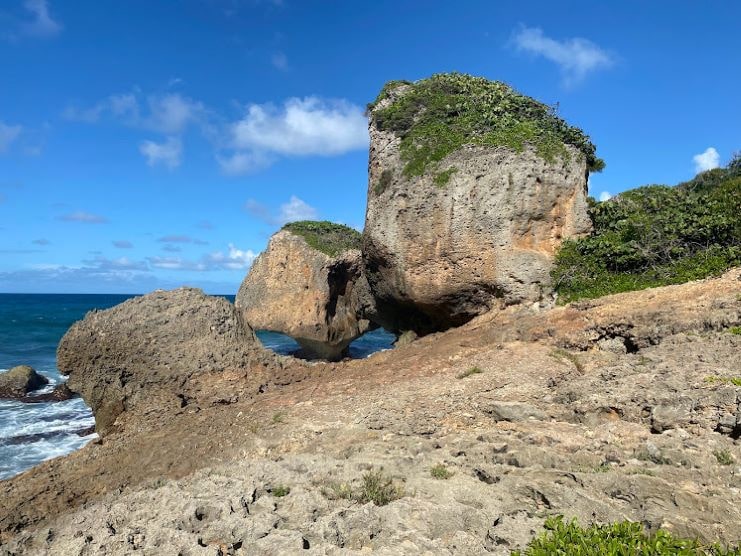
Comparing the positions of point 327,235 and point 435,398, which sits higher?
point 327,235

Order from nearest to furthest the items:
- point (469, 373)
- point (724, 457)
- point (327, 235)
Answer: point (724, 457) < point (469, 373) < point (327, 235)

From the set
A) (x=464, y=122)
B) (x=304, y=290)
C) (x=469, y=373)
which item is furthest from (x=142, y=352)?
(x=304, y=290)

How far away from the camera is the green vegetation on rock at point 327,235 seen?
28.5 meters

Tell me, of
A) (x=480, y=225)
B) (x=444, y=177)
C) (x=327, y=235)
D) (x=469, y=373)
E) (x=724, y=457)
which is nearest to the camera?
(x=724, y=457)

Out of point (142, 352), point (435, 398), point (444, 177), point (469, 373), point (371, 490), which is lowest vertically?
point (371, 490)

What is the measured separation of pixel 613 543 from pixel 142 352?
1123cm

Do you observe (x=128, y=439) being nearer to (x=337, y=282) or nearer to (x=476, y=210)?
(x=476, y=210)

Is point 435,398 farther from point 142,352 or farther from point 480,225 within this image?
point 142,352

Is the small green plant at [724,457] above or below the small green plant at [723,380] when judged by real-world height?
below

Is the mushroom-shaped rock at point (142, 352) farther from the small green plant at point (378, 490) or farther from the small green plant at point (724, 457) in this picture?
the small green plant at point (724, 457)

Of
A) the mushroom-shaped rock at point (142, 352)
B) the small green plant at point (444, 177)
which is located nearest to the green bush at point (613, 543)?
the mushroom-shaped rock at point (142, 352)

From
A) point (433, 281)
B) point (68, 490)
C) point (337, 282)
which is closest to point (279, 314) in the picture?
point (337, 282)

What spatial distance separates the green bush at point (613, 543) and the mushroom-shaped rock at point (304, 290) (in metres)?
21.6

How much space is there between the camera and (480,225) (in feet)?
49.4
